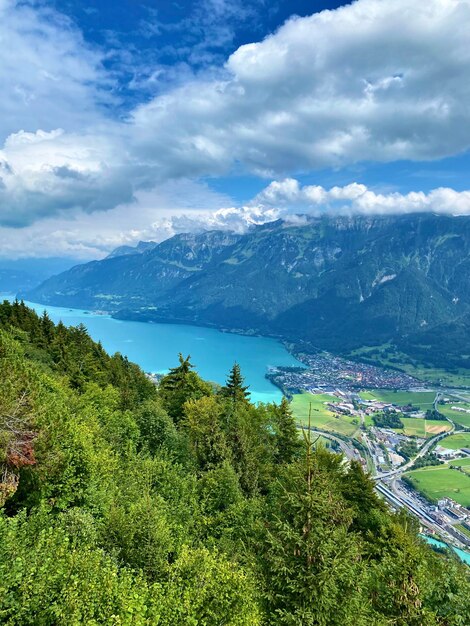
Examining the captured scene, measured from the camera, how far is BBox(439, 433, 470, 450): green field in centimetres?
11362

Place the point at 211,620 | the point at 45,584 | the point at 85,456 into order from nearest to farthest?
the point at 45,584 < the point at 211,620 < the point at 85,456

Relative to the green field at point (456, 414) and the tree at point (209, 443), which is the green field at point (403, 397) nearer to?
the green field at point (456, 414)

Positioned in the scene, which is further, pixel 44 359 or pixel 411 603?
pixel 44 359

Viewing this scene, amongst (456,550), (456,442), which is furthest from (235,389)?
(456,442)

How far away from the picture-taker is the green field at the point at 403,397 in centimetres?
16562

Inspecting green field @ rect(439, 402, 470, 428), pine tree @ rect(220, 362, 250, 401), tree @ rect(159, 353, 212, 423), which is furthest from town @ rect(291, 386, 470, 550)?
tree @ rect(159, 353, 212, 423)

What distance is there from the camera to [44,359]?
141 ft

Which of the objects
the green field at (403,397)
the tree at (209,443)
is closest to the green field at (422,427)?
the green field at (403,397)

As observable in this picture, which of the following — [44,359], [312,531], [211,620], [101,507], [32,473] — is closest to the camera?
[211,620]

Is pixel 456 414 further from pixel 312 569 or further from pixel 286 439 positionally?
pixel 312 569

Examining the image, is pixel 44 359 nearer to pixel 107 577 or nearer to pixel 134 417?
pixel 134 417

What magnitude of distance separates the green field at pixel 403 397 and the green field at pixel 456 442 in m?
34.0

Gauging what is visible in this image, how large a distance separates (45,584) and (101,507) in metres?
7.59

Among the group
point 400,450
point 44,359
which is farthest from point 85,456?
point 400,450
